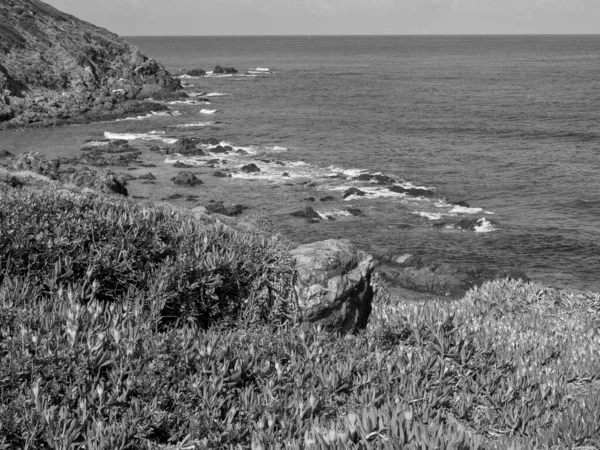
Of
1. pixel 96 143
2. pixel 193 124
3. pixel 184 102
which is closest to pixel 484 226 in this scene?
pixel 96 143

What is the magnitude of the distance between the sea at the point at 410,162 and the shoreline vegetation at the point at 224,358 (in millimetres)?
24156

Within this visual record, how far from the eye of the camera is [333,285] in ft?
34.3

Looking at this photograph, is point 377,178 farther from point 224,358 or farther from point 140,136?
point 224,358

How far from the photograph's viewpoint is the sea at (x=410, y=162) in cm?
3634

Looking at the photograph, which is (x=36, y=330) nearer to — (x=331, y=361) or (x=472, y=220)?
(x=331, y=361)

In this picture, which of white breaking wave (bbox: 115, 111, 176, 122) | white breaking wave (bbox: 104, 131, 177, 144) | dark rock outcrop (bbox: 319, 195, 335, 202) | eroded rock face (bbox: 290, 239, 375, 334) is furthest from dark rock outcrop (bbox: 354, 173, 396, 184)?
white breaking wave (bbox: 115, 111, 176, 122)

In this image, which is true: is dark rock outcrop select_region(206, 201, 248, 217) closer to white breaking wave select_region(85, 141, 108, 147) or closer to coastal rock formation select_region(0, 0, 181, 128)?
white breaking wave select_region(85, 141, 108, 147)

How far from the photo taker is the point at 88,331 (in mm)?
6285

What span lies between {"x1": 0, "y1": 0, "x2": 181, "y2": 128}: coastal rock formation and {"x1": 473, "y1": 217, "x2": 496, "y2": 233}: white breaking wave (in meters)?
49.8

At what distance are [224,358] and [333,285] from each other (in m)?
4.12

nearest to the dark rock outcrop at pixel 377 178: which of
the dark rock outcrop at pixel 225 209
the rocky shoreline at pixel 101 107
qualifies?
the rocky shoreline at pixel 101 107

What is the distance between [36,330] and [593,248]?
1338 inches

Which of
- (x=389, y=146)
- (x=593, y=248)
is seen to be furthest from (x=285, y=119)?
(x=593, y=248)

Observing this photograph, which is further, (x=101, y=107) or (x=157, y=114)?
(x=157, y=114)
